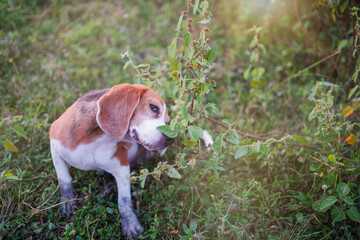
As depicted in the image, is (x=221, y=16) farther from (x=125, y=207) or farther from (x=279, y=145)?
(x=125, y=207)

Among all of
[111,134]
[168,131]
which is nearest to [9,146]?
[111,134]

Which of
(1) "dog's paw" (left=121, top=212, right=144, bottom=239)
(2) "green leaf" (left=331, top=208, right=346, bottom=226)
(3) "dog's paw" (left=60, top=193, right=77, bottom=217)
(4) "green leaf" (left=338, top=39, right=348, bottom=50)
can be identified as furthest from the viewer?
(4) "green leaf" (left=338, top=39, right=348, bottom=50)

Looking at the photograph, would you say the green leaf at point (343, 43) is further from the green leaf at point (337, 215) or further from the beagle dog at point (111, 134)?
the beagle dog at point (111, 134)

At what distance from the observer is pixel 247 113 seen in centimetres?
435

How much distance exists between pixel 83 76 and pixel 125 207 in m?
2.40

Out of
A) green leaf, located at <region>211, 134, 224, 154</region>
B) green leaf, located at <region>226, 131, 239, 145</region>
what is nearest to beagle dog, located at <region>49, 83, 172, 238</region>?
green leaf, located at <region>211, 134, 224, 154</region>

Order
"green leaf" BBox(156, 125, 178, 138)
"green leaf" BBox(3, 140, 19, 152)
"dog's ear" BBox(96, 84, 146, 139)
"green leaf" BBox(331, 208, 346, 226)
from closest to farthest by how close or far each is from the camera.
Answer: "green leaf" BBox(156, 125, 178, 138) < "dog's ear" BBox(96, 84, 146, 139) < "green leaf" BBox(331, 208, 346, 226) < "green leaf" BBox(3, 140, 19, 152)

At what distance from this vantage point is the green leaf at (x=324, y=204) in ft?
9.06

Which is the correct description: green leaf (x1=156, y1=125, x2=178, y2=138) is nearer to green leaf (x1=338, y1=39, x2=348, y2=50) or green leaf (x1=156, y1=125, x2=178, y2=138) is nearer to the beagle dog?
the beagle dog

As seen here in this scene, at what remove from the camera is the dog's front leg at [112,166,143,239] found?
2895 millimetres

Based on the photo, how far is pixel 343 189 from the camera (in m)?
2.79

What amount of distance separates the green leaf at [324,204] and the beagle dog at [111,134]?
141cm

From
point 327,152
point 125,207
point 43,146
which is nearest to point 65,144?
point 125,207

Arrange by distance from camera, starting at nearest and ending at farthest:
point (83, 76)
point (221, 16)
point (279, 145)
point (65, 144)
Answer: point (65, 144) < point (279, 145) < point (83, 76) < point (221, 16)
